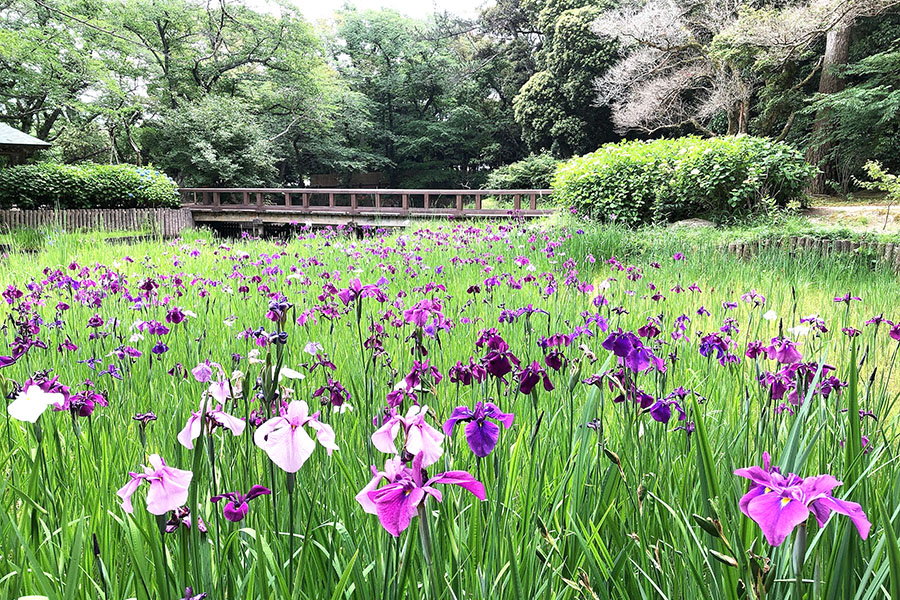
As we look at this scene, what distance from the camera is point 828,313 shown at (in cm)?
368

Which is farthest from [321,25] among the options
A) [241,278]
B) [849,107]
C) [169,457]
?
[169,457]

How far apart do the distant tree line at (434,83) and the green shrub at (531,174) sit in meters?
1.34

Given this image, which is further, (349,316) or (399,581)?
(349,316)

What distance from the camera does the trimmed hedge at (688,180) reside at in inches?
328

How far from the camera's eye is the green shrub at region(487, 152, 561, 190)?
20.6 m

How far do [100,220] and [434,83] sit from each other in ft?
59.7

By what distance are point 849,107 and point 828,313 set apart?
12416mm

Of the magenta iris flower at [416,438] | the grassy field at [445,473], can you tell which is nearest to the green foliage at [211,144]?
the grassy field at [445,473]

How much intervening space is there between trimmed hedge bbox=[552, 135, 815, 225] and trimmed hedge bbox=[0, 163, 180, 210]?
1104 centimetres

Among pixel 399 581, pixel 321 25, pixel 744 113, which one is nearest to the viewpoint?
pixel 399 581

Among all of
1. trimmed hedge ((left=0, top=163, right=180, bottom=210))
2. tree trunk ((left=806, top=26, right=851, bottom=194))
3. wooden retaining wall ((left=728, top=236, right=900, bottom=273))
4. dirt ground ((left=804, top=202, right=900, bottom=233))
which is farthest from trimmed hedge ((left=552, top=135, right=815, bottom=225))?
trimmed hedge ((left=0, top=163, right=180, bottom=210))

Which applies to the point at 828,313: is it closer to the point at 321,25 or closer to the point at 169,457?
the point at 169,457

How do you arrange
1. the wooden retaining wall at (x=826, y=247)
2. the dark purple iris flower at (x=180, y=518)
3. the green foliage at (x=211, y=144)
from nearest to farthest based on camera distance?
the dark purple iris flower at (x=180, y=518) < the wooden retaining wall at (x=826, y=247) < the green foliage at (x=211, y=144)

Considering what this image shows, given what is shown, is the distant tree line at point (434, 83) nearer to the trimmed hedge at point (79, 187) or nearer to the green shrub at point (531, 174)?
the green shrub at point (531, 174)
